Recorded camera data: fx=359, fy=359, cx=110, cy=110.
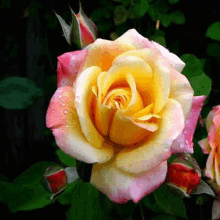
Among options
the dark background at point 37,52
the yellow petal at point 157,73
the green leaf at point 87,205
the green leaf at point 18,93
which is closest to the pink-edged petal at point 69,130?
the yellow petal at point 157,73

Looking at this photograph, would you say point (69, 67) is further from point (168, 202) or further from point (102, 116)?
point (168, 202)

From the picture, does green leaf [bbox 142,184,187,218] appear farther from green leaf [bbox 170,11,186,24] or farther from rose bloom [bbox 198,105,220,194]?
green leaf [bbox 170,11,186,24]

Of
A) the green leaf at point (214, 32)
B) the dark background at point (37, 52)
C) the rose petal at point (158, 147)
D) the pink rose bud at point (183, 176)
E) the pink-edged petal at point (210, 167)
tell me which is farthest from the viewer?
the dark background at point (37, 52)

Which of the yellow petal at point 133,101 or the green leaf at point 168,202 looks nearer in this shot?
the yellow petal at point 133,101

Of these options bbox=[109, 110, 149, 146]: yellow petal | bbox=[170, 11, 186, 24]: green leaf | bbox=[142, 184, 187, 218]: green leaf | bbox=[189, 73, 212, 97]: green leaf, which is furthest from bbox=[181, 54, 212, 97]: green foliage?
bbox=[170, 11, 186, 24]: green leaf

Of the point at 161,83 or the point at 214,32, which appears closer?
the point at 161,83

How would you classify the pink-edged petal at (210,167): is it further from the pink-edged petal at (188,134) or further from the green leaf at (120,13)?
the green leaf at (120,13)

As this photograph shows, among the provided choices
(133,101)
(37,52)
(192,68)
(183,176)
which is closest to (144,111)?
(133,101)
